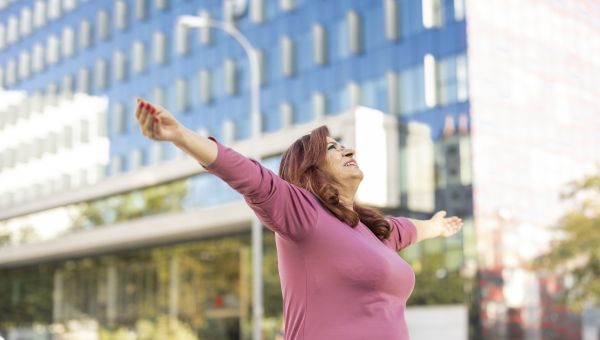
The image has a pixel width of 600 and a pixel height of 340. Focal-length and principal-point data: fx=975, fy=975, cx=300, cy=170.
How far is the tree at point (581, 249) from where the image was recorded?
27.7 meters

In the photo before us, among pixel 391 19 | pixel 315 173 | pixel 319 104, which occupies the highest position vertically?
Result: pixel 391 19

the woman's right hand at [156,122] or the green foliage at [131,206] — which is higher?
the green foliage at [131,206]

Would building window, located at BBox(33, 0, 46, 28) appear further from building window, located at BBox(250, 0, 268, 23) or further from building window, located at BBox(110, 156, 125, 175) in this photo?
building window, located at BBox(250, 0, 268, 23)

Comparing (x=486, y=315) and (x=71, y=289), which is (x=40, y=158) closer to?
(x=71, y=289)

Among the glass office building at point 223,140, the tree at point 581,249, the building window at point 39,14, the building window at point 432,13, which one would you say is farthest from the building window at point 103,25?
the tree at point 581,249

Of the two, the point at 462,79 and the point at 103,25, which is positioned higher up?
the point at 103,25

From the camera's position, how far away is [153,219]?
37844 mm

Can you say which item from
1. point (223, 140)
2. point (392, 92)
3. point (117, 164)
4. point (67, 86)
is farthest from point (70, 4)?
point (392, 92)

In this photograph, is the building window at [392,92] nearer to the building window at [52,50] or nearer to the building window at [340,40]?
the building window at [340,40]

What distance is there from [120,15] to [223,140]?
1256 cm

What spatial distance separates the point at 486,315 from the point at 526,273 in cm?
227

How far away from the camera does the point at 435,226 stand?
178 inches

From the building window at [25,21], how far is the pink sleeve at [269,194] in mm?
61353

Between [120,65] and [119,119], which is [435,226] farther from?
[120,65]
